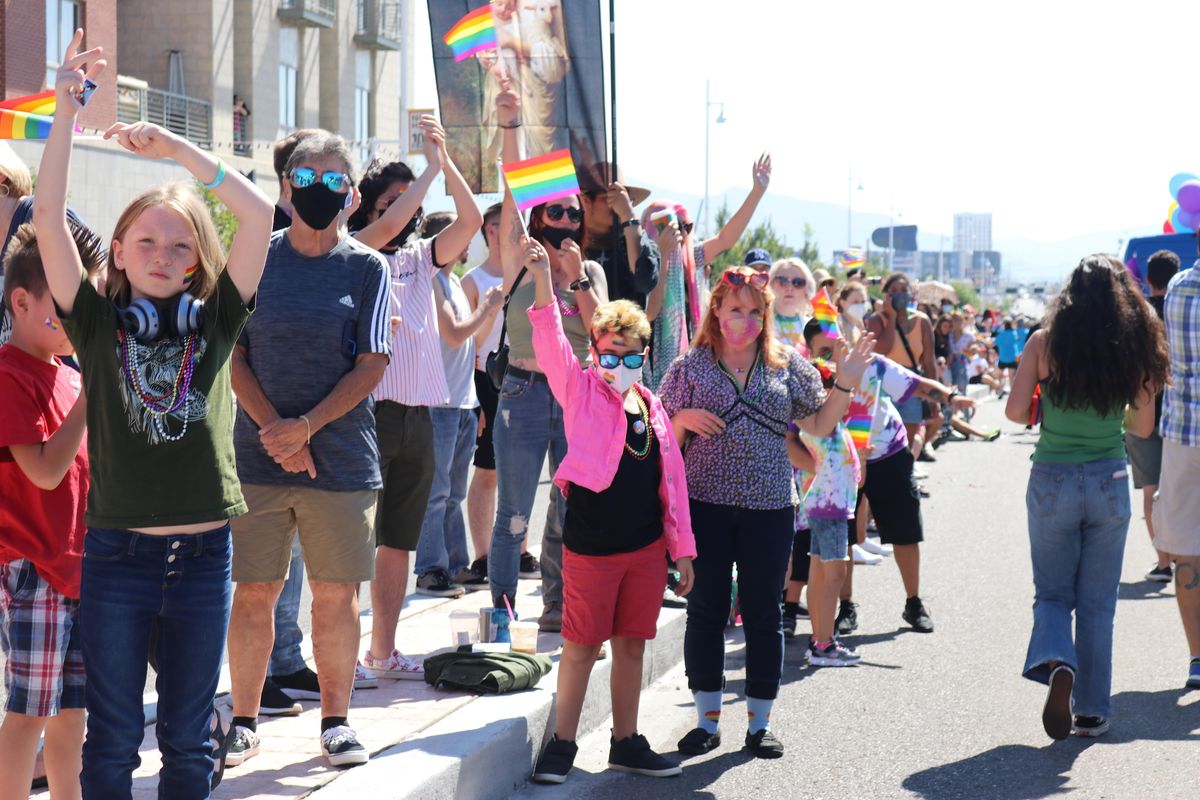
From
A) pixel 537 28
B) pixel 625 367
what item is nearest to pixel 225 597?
pixel 625 367

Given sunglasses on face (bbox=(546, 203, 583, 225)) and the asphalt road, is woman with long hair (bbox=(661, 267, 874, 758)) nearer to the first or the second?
the asphalt road

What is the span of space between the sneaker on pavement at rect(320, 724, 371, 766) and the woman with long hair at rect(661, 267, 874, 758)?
5.68 ft

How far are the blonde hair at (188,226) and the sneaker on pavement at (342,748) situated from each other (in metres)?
1.80

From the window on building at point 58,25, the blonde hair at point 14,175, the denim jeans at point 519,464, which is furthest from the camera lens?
the window on building at point 58,25

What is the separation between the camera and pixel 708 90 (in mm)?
65000

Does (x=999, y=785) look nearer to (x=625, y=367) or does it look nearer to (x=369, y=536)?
(x=625, y=367)

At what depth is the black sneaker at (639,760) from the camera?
5969 mm

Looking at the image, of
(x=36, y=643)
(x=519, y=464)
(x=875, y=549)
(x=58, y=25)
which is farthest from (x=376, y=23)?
(x=36, y=643)

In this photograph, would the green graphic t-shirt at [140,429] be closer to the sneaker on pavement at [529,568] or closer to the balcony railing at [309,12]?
the sneaker on pavement at [529,568]

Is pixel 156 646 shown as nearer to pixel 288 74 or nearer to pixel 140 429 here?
pixel 140 429

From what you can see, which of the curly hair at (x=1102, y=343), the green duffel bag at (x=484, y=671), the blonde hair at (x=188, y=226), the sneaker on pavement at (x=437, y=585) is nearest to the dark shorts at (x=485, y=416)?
the sneaker on pavement at (x=437, y=585)

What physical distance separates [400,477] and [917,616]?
3.85 meters

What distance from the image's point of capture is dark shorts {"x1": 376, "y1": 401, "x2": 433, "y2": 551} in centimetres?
666

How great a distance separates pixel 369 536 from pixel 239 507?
4.13 ft
